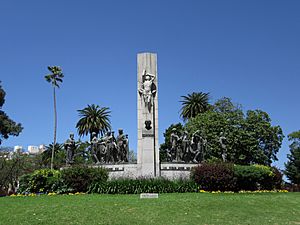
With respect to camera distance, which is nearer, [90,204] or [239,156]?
[90,204]

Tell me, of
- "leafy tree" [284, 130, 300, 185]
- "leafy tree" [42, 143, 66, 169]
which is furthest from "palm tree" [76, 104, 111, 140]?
"leafy tree" [284, 130, 300, 185]

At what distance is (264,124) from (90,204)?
106ft

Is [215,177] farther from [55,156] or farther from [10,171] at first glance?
[55,156]

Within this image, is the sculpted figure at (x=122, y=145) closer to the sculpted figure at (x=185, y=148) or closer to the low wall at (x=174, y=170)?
the low wall at (x=174, y=170)

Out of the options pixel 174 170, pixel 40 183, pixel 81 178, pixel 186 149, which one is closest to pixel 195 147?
pixel 186 149

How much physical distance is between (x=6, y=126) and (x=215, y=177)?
2827 centimetres

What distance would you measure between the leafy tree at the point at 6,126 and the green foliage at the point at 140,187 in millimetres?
24341

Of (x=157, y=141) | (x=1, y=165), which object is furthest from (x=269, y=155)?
(x=1, y=165)

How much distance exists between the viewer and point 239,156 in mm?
39969

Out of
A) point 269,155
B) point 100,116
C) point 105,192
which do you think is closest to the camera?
point 105,192

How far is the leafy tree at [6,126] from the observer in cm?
3941

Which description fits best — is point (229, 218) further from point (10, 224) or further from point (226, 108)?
point (226, 108)

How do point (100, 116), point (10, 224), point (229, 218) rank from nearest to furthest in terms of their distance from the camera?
point (10, 224), point (229, 218), point (100, 116)

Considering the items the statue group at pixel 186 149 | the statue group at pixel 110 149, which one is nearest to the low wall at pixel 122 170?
the statue group at pixel 110 149
